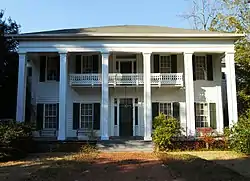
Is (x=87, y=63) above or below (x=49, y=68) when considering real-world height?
above

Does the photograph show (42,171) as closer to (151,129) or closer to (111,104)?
(151,129)

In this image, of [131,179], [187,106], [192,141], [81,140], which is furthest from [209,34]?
[131,179]

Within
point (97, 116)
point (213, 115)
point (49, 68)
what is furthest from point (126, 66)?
point (213, 115)

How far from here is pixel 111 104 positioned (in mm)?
21203

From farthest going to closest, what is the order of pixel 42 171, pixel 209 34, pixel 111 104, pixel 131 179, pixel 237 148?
1. pixel 111 104
2. pixel 209 34
3. pixel 237 148
4. pixel 42 171
5. pixel 131 179

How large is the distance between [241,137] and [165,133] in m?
4.12

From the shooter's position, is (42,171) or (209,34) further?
(209,34)

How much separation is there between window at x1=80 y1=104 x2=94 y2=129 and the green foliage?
16.6 ft

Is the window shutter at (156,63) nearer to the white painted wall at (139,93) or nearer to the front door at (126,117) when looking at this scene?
the white painted wall at (139,93)

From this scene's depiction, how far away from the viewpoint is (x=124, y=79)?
802 inches

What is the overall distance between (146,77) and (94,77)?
3.46 m

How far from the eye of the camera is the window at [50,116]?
2120cm

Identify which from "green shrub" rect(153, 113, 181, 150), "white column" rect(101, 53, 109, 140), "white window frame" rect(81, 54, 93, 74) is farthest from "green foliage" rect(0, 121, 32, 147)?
"green shrub" rect(153, 113, 181, 150)

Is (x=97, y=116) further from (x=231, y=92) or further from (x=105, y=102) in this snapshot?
(x=231, y=92)
